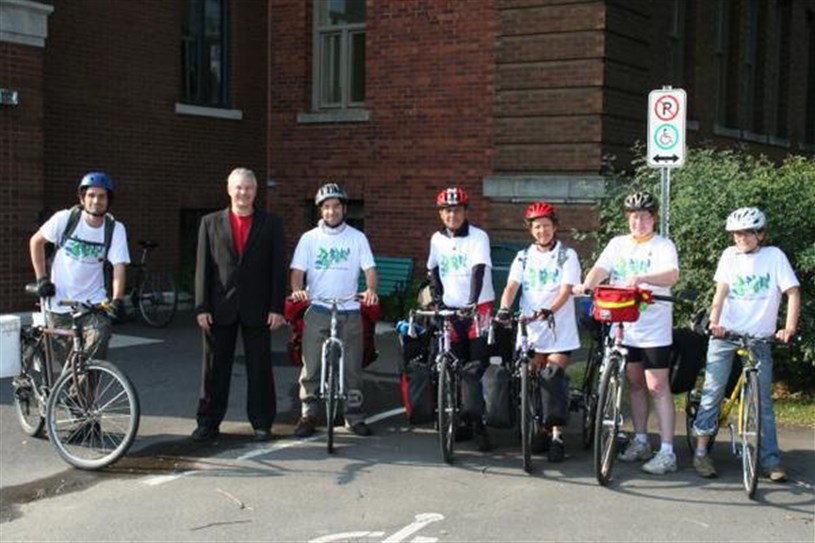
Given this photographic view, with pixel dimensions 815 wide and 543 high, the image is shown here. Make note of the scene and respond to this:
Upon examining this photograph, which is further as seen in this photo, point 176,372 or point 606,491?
point 176,372

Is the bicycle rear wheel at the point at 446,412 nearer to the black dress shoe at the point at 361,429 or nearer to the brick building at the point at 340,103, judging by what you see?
the black dress shoe at the point at 361,429

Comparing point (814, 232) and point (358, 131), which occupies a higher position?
point (358, 131)

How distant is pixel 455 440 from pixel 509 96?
24.6 feet

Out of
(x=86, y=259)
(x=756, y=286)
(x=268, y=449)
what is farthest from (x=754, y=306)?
(x=86, y=259)

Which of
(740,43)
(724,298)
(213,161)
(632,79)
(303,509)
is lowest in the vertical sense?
(303,509)

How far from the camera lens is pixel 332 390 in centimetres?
710

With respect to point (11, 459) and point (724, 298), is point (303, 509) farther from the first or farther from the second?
point (724, 298)

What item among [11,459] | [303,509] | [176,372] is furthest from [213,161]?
[303,509]

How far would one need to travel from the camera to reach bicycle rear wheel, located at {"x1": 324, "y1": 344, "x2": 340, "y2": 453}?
709 cm

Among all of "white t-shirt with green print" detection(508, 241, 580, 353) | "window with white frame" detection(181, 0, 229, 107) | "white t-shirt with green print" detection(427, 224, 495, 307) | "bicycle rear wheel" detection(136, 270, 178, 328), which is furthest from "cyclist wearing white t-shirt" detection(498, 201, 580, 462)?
"window with white frame" detection(181, 0, 229, 107)

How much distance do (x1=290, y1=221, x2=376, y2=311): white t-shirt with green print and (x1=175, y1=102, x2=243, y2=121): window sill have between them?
8.57 m

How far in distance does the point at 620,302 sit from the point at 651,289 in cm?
45

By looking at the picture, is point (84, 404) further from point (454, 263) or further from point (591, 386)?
point (591, 386)

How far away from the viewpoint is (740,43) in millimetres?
18531
